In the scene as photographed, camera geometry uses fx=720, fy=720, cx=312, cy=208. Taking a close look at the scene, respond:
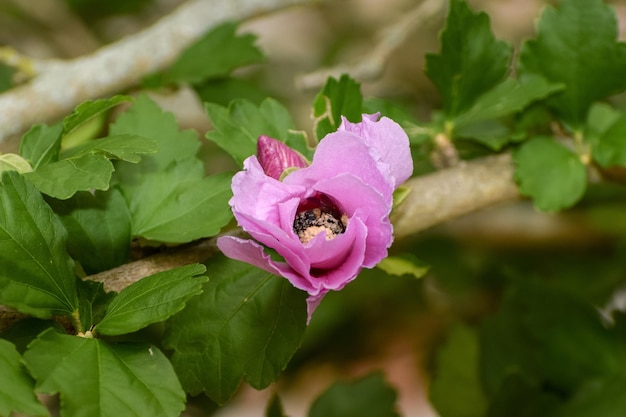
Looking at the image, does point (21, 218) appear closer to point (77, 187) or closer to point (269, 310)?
point (77, 187)

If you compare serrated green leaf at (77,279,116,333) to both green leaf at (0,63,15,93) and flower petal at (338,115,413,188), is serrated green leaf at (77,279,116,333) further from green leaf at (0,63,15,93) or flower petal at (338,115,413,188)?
green leaf at (0,63,15,93)

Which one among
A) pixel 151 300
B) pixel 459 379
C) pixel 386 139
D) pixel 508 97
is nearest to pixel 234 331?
pixel 151 300

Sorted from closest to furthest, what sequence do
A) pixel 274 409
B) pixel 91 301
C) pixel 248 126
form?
pixel 91 301 → pixel 248 126 → pixel 274 409

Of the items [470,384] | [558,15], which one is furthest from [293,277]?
[470,384]

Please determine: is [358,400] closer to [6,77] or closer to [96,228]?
[96,228]

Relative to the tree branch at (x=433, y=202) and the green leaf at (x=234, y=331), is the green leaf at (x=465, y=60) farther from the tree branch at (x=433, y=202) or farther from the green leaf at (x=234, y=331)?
the green leaf at (x=234, y=331)
